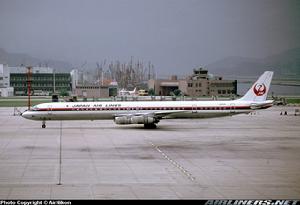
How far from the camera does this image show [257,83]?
42.7m

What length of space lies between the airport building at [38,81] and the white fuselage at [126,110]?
3760 inches

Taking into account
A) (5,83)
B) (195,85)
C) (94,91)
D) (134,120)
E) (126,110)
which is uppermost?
(5,83)

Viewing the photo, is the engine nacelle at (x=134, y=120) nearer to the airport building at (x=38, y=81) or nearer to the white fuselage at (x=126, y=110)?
the white fuselage at (x=126, y=110)

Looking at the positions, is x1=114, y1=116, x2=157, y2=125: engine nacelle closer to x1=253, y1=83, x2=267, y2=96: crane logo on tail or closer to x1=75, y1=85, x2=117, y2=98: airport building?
x1=253, y1=83, x2=267, y2=96: crane logo on tail

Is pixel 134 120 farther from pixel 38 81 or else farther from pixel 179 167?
pixel 38 81

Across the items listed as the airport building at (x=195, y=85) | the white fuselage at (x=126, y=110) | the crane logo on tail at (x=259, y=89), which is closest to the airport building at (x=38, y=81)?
the airport building at (x=195, y=85)

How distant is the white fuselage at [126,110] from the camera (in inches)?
1625

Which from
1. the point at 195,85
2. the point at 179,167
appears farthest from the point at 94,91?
the point at 179,167

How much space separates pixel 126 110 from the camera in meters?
41.4

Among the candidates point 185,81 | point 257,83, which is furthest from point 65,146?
point 185,81

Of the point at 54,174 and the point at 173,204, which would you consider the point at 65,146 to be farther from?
the point at 173,204

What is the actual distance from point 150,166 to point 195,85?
342 ft

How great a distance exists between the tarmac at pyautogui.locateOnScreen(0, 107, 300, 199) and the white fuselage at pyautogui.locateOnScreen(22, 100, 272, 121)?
6190 millimetres

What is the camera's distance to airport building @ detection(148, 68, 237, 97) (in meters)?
99.9
